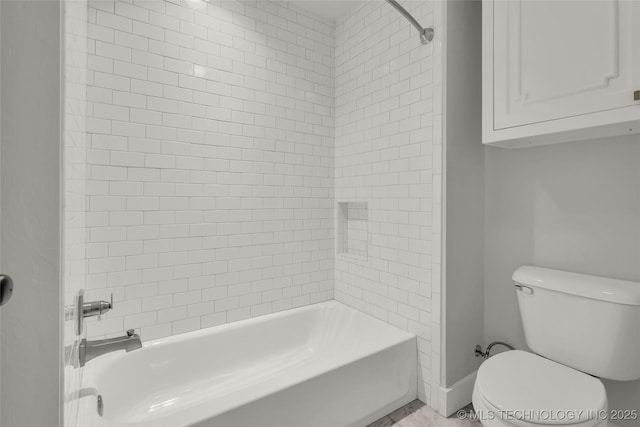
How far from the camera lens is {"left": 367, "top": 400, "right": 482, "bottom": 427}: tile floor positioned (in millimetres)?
1739

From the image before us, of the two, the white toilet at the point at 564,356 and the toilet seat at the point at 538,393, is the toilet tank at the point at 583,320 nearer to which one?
the white toilet at the point at 564,356

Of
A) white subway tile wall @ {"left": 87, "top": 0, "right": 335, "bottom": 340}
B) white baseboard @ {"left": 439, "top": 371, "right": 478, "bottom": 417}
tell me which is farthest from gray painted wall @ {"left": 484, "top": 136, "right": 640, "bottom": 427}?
white subway tile wall @ {"left": 87, "top": 0, "right": 335, "bottom": 340}

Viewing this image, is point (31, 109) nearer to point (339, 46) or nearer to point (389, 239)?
point (389, 239)

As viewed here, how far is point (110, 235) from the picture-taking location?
1.72 m

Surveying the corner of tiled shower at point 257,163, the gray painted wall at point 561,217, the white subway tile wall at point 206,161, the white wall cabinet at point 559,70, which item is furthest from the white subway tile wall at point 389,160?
the gray painted wall at point 561,217

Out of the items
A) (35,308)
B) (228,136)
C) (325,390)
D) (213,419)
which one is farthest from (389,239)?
(35,308)

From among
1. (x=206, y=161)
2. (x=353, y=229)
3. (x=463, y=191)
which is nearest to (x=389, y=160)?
(x=463, y=191)

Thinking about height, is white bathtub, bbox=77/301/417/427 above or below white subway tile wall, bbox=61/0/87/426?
below

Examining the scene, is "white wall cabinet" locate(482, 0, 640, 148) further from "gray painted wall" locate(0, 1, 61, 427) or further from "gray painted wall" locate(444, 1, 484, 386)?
"gray painted wall" locate(0, 1, 61, 427)

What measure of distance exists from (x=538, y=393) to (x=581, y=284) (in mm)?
563

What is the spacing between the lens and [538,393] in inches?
49.7

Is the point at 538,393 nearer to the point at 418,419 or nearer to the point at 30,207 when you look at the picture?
the point at 418,419

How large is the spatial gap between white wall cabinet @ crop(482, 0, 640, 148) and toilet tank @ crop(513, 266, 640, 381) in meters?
0.71

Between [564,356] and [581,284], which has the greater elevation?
[581,284]
